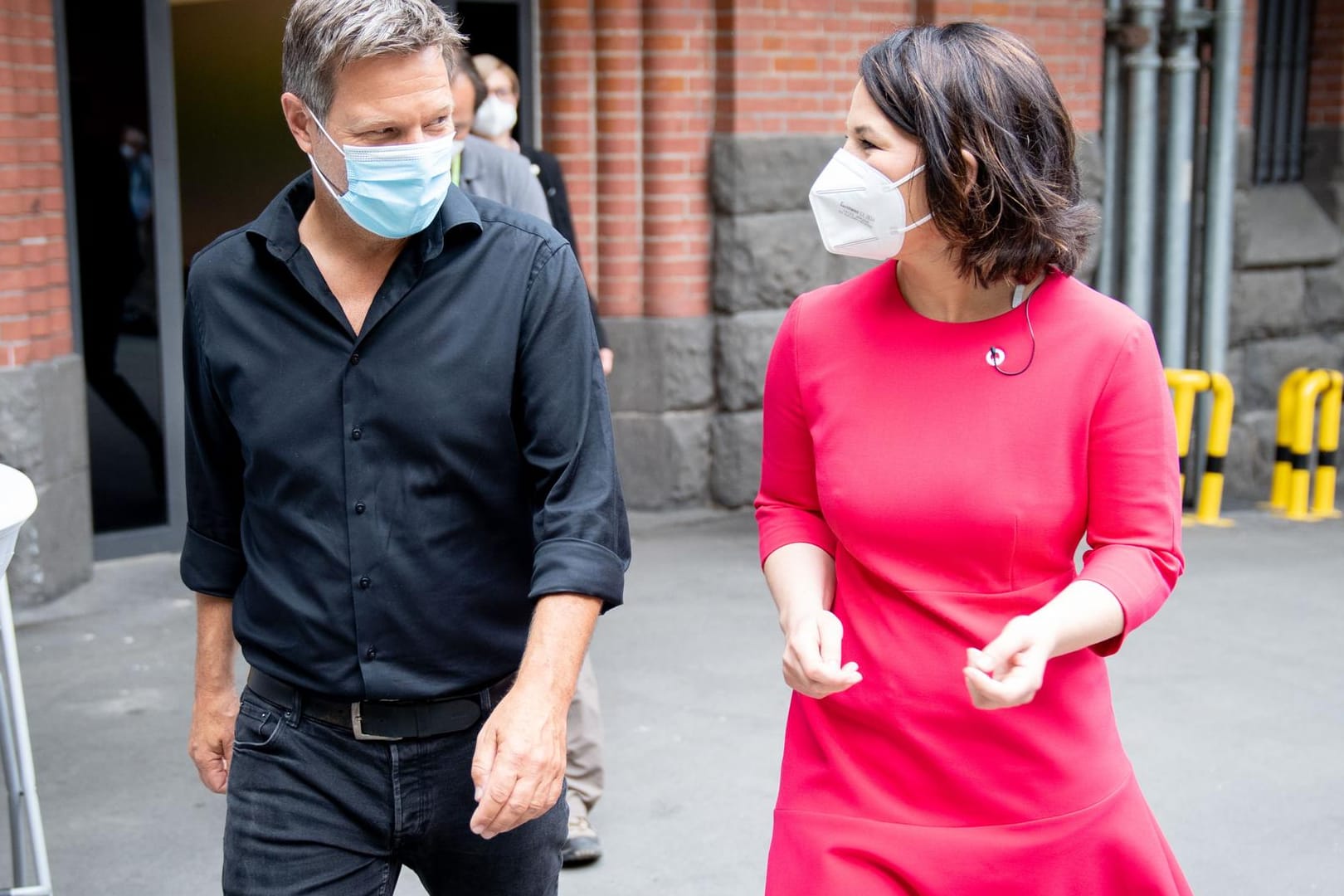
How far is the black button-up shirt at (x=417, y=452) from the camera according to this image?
2318mm

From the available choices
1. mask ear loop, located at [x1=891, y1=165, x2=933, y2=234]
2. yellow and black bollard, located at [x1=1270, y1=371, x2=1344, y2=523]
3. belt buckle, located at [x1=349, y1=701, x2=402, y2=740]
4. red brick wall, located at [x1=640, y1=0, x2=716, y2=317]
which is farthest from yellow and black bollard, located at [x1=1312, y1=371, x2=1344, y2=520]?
belt buckle, located at [x1=349, y1=701, x2=402, y2=740]

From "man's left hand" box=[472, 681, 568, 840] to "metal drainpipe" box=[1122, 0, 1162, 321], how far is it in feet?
23.8

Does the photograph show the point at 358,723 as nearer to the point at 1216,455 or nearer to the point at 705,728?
the point at 705,728

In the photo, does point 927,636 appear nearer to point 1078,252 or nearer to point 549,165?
point 1078,252

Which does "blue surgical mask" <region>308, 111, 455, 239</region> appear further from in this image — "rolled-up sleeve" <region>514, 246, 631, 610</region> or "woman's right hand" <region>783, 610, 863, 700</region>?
"woman's right hand" <region>783, 610, 863, 700</region>

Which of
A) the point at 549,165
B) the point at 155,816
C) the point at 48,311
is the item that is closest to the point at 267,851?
the point at 155,816

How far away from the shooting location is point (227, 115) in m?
7.82

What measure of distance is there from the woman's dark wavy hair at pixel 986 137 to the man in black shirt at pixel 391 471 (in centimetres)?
54

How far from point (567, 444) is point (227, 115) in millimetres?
6047

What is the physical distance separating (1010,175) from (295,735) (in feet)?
4.19

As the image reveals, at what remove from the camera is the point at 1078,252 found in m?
2.27

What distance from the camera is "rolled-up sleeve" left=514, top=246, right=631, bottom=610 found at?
2.26 meters

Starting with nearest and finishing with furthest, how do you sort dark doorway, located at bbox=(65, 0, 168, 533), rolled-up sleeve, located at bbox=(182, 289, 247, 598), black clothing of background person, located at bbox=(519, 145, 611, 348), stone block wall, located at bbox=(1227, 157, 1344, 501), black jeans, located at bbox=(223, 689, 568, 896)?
black jeans, located at bbox=(223, 689, 568, 896) → rolled-up sleeve, located at bbox=(182, 289, 247, 598) → black clothing of background person, located at bbox=(519, 145, 611, 348) → dark doorway, located at bbox=(65, 0, 168, 533) → stone block wall, located at bbox=(1227, 157, 1344, 501)

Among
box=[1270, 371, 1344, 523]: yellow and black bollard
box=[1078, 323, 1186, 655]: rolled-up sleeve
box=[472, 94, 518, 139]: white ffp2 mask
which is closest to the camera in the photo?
box=[1078, 323, 1186, 655]: rolled-up sleeve
